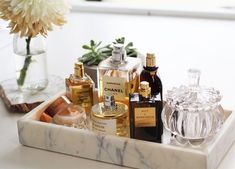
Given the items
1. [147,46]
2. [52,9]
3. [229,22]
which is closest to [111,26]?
[147,46]

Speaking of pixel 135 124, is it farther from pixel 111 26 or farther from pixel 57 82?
pixel 111 26

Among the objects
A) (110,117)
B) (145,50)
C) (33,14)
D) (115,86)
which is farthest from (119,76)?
(145,50)

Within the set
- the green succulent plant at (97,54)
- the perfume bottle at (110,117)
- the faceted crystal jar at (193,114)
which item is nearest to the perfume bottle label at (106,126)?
the perfume bottle at (110,117)

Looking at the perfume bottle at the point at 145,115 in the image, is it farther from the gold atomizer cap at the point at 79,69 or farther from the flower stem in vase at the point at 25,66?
the flower stem in vase at the point at 25,66

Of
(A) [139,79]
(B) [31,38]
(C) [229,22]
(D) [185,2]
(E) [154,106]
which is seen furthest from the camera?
(D) [185,2]

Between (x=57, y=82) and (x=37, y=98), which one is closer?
(x=37, y=98)

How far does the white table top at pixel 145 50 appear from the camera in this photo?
1.17 meters

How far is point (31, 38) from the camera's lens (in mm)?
1436

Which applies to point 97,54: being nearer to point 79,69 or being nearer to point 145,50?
point 79,69

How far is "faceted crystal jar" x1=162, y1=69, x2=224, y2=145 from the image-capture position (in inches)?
43.7

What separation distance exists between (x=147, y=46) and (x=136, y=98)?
2.46 ft

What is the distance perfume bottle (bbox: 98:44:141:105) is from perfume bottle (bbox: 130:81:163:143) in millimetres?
→ 110

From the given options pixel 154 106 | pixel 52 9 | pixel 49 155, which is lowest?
pixel 49 155

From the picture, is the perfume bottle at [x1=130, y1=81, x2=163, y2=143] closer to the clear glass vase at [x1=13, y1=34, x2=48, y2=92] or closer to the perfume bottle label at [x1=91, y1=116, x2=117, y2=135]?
the perfume bottle label at [x1=91, y1=116, x2=117, y2=135]
